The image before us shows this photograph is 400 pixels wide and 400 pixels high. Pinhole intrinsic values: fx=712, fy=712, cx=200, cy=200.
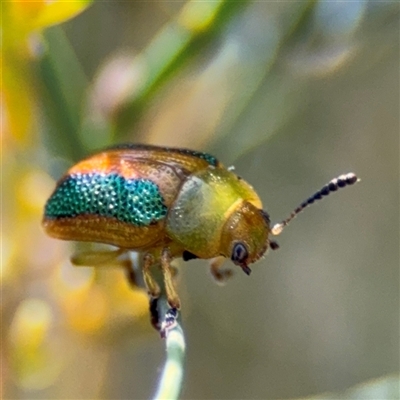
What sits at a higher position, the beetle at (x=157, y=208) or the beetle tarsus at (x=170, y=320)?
the beetle at (x=157, y=208)

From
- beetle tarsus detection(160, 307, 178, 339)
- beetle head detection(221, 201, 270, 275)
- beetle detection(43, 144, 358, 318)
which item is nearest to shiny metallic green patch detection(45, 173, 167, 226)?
beetle detection(43, 144, 358, 318)

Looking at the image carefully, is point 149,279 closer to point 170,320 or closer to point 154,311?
point 154,311

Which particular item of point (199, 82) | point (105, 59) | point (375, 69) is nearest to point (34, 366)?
point (199, 82)

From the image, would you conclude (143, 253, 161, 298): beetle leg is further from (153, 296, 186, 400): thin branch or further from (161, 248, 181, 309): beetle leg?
(153, 296, 186, 400): thin branch

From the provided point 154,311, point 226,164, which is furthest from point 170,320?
point 226,164

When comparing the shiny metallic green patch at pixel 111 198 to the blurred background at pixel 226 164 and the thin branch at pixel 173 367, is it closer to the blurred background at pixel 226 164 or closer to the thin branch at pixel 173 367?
the blurred background at pixel 226 164

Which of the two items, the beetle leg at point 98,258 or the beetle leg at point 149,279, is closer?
the beetle leg at point 149,279

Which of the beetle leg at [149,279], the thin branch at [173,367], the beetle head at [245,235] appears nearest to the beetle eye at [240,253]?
the beetle head at [245,235]

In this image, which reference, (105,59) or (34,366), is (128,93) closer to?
(34,366)
